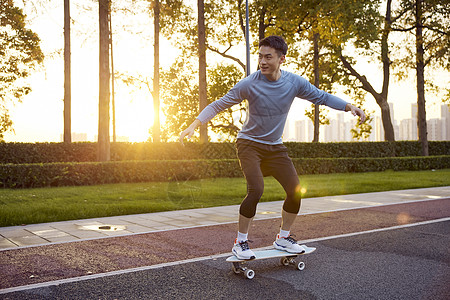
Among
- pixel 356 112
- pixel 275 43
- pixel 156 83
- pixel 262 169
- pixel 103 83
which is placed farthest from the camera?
pixel 156 83

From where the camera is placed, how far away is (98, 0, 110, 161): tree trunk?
17.8 meters

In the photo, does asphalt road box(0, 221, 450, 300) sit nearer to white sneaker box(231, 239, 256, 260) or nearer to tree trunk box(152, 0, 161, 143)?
white sneaker box(231, 239, 256, 260)

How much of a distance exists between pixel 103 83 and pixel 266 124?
1442 cm

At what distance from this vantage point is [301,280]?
466cm

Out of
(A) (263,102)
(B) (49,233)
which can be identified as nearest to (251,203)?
(A) (263,102)

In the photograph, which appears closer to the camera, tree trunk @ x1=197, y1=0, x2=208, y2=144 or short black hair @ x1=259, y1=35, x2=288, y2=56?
short black hair @ x1=259, y1=35, x2=288, y2=56

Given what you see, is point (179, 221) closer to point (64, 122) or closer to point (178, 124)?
point (64, 122)

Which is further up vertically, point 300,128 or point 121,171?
point 300,128

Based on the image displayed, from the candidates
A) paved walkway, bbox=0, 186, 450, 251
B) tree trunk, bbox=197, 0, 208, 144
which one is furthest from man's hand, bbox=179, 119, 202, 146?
tree trunk, bbox=197, 0, 208, 144

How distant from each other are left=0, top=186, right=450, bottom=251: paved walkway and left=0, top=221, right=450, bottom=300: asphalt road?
7.29ft

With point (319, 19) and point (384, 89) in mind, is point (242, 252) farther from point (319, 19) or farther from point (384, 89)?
point (384, 89)

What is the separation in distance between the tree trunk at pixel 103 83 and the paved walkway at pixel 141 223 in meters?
9.53

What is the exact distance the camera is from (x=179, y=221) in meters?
8.29

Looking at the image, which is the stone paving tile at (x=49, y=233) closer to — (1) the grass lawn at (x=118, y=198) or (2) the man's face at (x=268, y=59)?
(1) the grass lawn at (x=118, y=198)
